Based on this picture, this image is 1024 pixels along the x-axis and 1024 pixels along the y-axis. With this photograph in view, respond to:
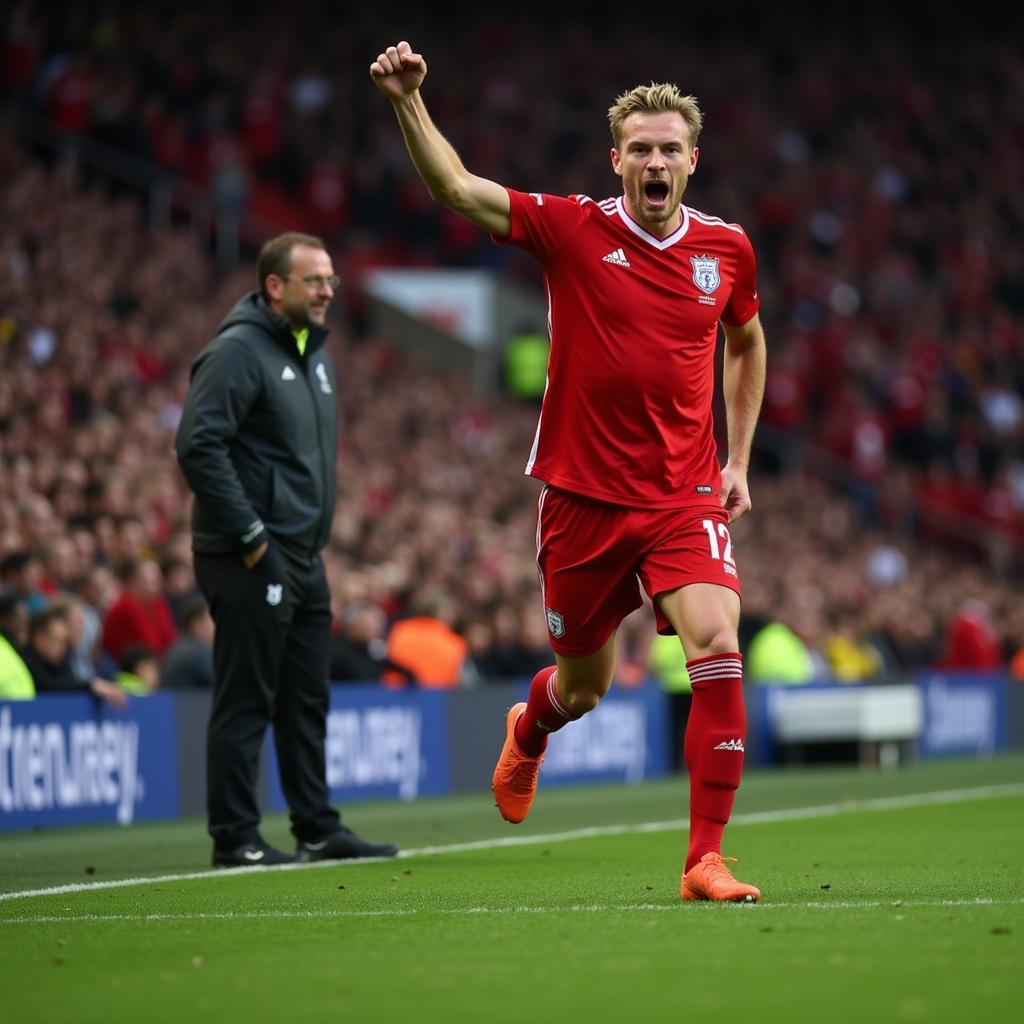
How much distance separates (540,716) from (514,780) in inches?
13.1

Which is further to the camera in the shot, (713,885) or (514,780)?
(514,780)

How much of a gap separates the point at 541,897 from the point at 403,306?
71.3 feet

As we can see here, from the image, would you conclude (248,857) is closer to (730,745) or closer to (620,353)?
(730,745)

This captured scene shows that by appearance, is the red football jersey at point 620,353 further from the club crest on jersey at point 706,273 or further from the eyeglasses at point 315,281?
the eyeglasses at point 315,281

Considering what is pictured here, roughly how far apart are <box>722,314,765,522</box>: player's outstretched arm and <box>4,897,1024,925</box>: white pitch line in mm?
1540

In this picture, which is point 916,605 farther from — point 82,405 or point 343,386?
point 82,405

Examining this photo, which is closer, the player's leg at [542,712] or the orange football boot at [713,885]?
the orange football boot at [713,885]

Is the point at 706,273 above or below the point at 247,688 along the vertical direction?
above

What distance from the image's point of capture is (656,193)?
22.9ft

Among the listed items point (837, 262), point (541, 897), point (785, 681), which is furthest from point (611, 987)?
point (837, 262)

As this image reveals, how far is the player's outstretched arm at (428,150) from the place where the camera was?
6.46m

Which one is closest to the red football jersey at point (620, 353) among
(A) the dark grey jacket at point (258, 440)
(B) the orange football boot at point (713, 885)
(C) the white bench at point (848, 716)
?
(B) the orange football boot at point (713, 885)

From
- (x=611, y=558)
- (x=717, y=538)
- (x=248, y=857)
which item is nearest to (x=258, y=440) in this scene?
(x=248, y=857)

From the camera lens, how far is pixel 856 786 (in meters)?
15.9
